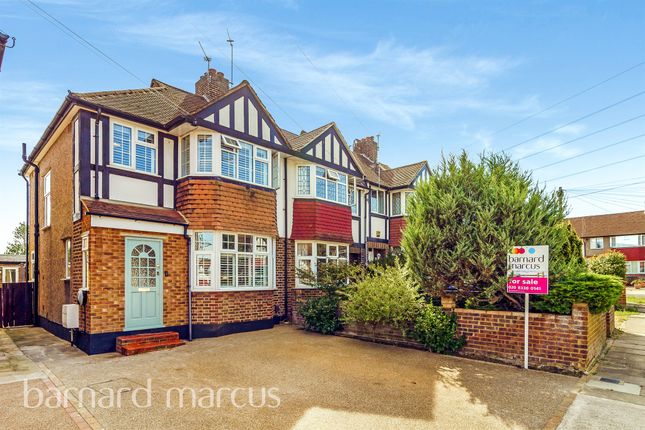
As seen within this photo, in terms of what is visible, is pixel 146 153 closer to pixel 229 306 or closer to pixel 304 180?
pixel 229 306

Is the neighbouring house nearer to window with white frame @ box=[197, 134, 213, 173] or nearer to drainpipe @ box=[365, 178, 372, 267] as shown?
window with white frame @ box=[197, 134, 213, 173]

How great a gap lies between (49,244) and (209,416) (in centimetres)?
1060

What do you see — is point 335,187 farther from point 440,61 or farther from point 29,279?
point 29,279

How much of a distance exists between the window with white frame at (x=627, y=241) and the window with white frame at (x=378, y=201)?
35.6m

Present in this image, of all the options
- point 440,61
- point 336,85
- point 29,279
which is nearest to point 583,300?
point 440,61

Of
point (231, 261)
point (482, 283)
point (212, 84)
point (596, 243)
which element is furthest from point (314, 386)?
point (596, 243)

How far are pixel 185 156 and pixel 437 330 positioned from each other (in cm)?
796

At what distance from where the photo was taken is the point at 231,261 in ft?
34.8

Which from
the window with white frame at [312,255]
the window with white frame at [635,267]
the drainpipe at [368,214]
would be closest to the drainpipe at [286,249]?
the window with white frame at [312,255]

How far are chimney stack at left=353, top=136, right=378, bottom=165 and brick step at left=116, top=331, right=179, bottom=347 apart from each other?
47.3 feet

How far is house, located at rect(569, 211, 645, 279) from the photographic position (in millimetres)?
38594

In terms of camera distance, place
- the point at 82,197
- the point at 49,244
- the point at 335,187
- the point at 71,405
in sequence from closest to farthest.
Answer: the point at 71,405 → the point at 82,197 → the point at 49,244 → the point at 335,187

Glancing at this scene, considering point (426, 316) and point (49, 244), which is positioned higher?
point (49, 244)

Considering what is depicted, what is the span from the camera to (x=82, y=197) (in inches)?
348
